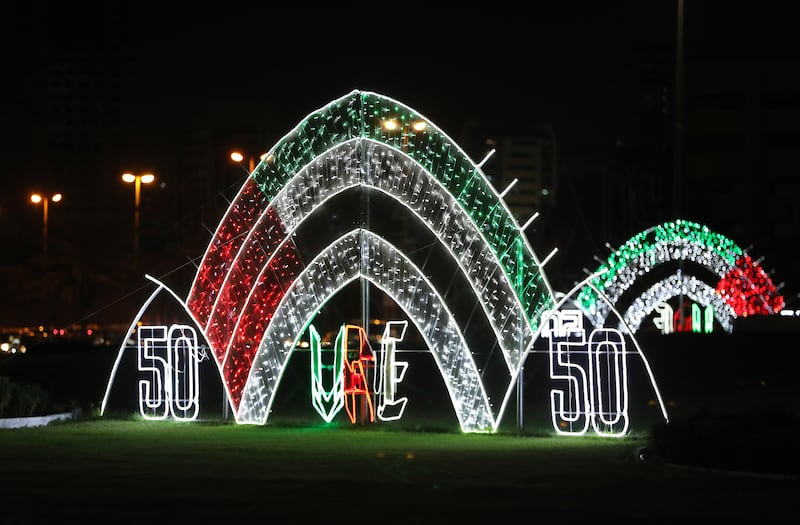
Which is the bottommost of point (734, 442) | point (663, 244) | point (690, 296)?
point (734, 442)

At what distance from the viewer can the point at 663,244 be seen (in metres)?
45.9

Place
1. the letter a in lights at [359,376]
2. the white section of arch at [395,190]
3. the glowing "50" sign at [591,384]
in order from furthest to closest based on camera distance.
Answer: the white section of arch at [395,190]
the letter a in lights at [359,376]
the glowing "50" sign at [591,384]

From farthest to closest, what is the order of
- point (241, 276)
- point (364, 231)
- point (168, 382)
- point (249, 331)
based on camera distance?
point (241, 276) < point (249, 331) < point (168, 382) < point (364, 231)

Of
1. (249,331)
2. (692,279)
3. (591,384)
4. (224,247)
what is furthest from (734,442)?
(692,279)

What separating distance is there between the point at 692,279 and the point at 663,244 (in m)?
7.34

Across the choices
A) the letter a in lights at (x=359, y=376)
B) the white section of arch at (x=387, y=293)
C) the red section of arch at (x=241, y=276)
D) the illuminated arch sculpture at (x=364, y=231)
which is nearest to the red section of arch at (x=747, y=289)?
the illuminated arch sculpture at (x=364, y=231)

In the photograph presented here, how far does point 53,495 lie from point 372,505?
3.67m

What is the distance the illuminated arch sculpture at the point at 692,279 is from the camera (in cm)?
4662

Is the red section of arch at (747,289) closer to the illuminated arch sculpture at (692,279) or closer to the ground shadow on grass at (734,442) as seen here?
the illuminated arch sculpture at (692,279)

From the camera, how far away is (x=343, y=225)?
68.2 meters

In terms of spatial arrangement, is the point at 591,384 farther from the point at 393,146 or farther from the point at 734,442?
the point at 393,146

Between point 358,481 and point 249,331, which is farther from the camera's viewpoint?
point 249,331

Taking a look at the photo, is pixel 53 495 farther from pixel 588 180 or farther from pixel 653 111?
pixel 653 111

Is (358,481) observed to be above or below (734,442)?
below
